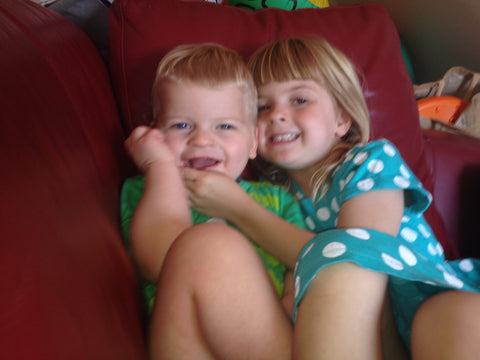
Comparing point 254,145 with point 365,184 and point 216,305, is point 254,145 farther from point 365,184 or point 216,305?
point 216,305

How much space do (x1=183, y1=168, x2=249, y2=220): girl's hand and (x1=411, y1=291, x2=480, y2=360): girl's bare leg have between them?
1.22ft

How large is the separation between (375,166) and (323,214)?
6.4 inches

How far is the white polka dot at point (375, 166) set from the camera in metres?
0.76

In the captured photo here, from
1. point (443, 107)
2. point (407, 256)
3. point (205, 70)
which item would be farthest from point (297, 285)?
point (443, 107)

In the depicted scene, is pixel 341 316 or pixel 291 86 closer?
pixel 341 316

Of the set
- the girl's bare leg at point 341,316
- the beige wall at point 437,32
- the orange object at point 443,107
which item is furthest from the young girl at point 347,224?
the beige wall at point 437,32

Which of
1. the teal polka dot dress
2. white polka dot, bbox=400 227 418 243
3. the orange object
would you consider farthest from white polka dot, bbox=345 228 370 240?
the orange object

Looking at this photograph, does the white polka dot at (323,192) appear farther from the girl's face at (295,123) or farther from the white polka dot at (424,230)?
the white polka dot at (424,230)

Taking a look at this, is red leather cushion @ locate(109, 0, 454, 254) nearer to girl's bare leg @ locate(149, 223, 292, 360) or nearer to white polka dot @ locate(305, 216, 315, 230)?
white polka dot @ locate(305, 216, 315, 230)

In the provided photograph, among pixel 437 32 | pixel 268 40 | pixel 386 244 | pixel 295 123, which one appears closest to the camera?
pixel 386 244

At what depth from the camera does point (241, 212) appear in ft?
2.52

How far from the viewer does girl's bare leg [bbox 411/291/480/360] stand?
18.2 inches

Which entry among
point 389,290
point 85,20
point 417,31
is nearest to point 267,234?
point 389,290

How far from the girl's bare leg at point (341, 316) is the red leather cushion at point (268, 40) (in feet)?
1.90
